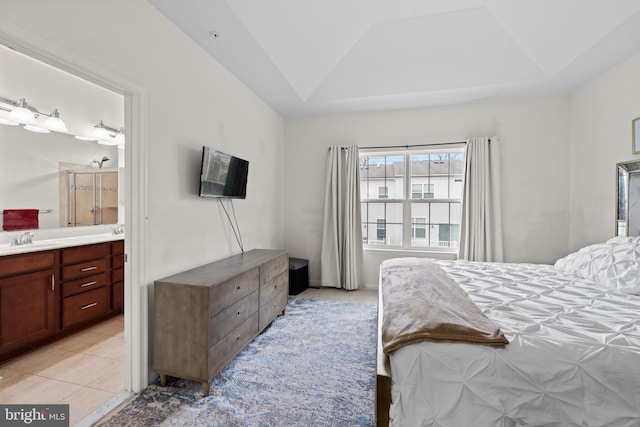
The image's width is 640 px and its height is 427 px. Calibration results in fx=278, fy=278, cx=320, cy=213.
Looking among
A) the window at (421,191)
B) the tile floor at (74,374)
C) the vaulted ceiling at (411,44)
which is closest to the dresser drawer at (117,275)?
the tile floor at (74,374)

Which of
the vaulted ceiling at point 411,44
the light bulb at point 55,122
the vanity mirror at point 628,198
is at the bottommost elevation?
the vanity mirror at point 628,198

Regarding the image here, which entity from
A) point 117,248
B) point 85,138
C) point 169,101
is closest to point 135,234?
point 169,101

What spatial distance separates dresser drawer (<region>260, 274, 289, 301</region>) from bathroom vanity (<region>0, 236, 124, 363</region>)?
170cm

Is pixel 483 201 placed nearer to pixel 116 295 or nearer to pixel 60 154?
pixel 116 295

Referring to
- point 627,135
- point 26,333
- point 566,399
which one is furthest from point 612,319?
point 26,333

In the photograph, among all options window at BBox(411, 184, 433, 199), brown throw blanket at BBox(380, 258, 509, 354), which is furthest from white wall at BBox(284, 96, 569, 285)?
brown throw blanket at BBox(380, 258, 509, 354)

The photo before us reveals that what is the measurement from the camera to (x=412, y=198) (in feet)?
13.8

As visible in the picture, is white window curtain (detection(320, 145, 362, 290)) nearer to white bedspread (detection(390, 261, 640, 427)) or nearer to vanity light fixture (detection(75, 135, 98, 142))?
white bedspread (detection(390, 261, 640, 427))

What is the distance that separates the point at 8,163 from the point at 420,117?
4.66 meters

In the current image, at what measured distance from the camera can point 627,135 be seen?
2744 millimetres

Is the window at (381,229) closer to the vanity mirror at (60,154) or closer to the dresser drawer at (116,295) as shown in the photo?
the dresser drawer at (116,295)

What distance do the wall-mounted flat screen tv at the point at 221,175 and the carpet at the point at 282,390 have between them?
1436 mm

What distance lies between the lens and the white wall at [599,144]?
9.03 feet

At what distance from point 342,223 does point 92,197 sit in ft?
10.5
